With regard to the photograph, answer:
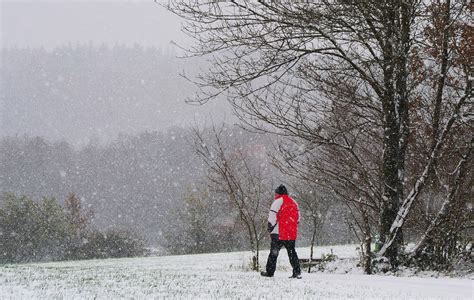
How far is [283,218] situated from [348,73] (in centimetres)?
368

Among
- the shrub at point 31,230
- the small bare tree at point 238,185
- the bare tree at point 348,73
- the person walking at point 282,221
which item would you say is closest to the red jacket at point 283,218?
the person walking at point 282,221

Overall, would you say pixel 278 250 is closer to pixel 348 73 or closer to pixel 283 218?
pixel 283 218

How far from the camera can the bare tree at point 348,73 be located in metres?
10.9

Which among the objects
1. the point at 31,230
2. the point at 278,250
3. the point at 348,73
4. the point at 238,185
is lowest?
the point at 31,230

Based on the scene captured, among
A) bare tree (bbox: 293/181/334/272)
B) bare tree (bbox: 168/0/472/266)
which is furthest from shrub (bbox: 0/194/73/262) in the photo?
bare tree (bbox: 168/0/472/266)

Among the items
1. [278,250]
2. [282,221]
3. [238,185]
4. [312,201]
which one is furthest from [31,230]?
[282,221]

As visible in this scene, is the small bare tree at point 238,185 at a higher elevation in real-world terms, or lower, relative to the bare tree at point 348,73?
lower

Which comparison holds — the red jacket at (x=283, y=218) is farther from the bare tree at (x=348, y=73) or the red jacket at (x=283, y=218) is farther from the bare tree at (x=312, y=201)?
the bare tree at (x=312, y=201)

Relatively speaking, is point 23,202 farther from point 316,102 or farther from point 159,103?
point 159,103

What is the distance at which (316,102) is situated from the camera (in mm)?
11977

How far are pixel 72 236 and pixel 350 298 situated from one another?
38.5 metres

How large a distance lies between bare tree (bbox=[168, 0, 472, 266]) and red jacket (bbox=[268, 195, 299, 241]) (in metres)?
1.62

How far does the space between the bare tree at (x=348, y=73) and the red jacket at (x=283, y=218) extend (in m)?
1.62

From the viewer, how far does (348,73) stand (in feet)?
39.7
